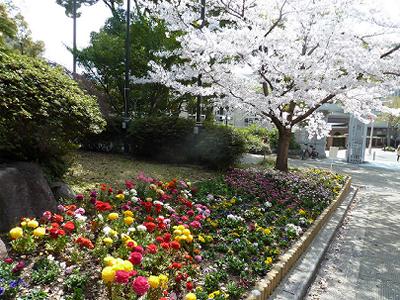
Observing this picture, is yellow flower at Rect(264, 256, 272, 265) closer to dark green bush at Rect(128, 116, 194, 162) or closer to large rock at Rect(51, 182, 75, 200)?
large rock at Rect(51, 182, 75, 200)

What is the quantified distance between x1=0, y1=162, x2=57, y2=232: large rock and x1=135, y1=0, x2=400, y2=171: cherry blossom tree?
5390mm

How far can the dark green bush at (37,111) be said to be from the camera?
12.5 feet

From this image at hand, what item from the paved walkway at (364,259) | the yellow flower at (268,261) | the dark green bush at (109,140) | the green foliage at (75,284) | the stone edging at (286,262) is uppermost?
the dark green bush at (109,140)

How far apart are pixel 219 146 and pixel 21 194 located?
6154 millimetres

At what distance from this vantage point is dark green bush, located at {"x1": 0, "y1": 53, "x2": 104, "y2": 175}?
151 inches

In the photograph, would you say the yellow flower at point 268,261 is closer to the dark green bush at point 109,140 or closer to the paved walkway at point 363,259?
the paved walkway at point 363,259

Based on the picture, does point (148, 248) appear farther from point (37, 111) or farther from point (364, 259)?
point (364, 259)

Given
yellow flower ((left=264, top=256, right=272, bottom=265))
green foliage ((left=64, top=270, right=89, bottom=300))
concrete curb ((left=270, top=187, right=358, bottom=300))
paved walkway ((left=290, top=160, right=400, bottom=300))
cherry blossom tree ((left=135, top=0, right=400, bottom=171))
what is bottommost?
paved walkway ((left=290, top=160, right=400, bottom=300))

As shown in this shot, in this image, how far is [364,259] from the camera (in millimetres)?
5090

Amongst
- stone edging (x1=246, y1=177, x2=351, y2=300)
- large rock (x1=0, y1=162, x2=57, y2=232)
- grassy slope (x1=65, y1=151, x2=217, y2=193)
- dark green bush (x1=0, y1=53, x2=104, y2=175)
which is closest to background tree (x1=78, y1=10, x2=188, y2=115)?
grassy slope (x1=65, y1=151, x2=217, y2=193)

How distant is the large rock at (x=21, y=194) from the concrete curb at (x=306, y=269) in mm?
2813

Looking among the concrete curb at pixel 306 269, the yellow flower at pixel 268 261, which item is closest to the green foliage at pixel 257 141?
the concrete curb at pixel 306 269

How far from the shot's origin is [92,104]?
17.1ft

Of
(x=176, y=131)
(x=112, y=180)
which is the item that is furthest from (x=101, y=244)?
(x=176, y=131)
